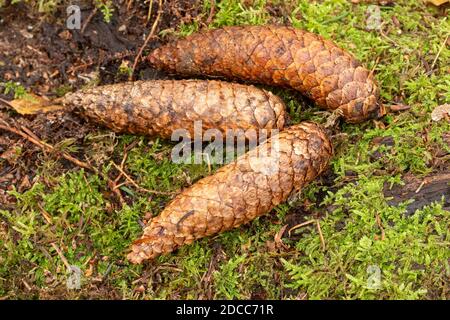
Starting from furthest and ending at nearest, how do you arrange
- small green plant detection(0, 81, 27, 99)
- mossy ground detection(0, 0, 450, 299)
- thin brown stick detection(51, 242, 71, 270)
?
1. small green plant detection(0, 81, 27, 99)
2. thin brown stick detection(51, 242, 71, 270)
3. mossy ground detection(0, 0, 450, 299)

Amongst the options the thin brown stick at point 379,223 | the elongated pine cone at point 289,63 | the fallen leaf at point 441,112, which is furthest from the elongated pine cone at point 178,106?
the fallen leaf at point 441,112

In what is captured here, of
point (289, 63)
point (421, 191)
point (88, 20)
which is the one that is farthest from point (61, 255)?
point (421, 191)

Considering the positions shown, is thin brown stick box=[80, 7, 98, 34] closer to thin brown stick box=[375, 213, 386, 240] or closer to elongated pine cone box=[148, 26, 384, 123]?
elongated pine cone box=[148, 26, 384, 123]

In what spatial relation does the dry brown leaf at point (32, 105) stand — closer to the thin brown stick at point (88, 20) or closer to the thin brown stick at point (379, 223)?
the thin brown stick at point (88, 20)

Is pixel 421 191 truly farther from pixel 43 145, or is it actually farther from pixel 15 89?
pixel 15 89

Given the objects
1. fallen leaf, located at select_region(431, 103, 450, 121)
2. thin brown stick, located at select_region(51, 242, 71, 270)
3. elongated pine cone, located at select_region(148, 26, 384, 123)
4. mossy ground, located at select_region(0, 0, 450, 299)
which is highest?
elongated pine cone, located at select_region(148, 26, 384, 123)

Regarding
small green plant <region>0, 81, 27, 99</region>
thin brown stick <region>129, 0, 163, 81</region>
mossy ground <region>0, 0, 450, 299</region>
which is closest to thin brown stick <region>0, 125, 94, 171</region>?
mossy ground <region>0, 0, 450, 299</region>

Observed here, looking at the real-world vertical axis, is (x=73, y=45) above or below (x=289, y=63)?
below
